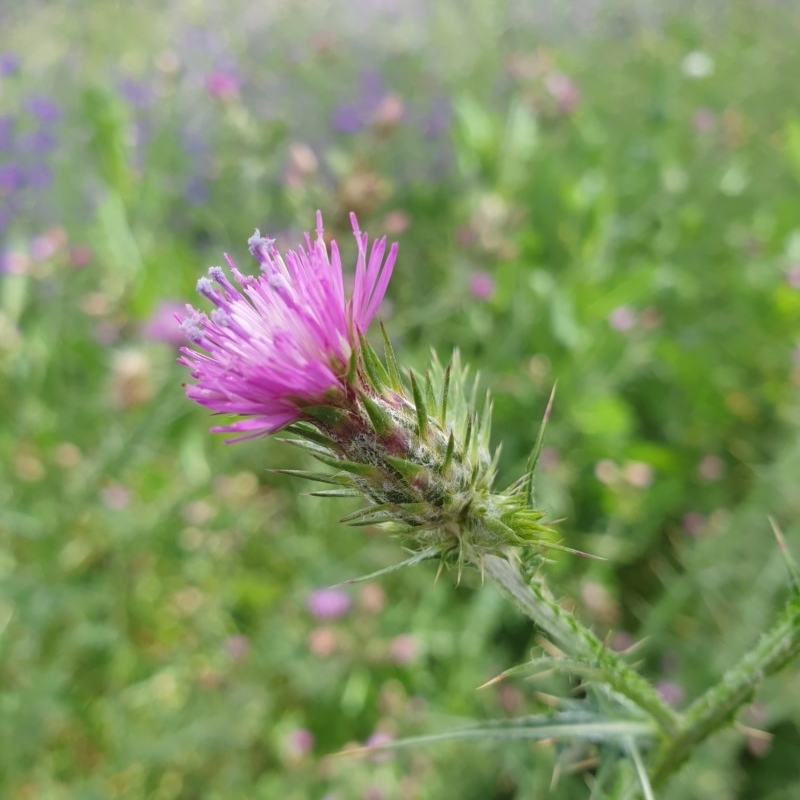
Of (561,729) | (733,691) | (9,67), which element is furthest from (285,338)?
(9,67)

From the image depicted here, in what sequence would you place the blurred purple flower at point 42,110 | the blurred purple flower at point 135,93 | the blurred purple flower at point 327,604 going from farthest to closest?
1. the blurred purple flower at point 135,93
2. the blurred purple flower at point 42,110
3. the blurred purple flower at point 327,604

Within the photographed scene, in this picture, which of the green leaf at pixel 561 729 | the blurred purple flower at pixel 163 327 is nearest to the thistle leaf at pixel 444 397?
the green leaf at pixel 561 729

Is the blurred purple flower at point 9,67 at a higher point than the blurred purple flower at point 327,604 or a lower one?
higher

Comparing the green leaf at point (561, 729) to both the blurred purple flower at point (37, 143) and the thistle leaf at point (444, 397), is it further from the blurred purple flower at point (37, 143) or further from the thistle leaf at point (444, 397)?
the blurred purple flower at point (37, 143)

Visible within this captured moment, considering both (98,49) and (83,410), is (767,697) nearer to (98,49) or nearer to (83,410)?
(83,410)

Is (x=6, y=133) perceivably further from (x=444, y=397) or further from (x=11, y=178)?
(x=444, y=397)

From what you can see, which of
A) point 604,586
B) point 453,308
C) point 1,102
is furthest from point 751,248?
point 1,102

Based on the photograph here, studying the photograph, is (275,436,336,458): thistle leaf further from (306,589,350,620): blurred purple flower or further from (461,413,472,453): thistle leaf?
(306,589,350,620): blurred purple flower
